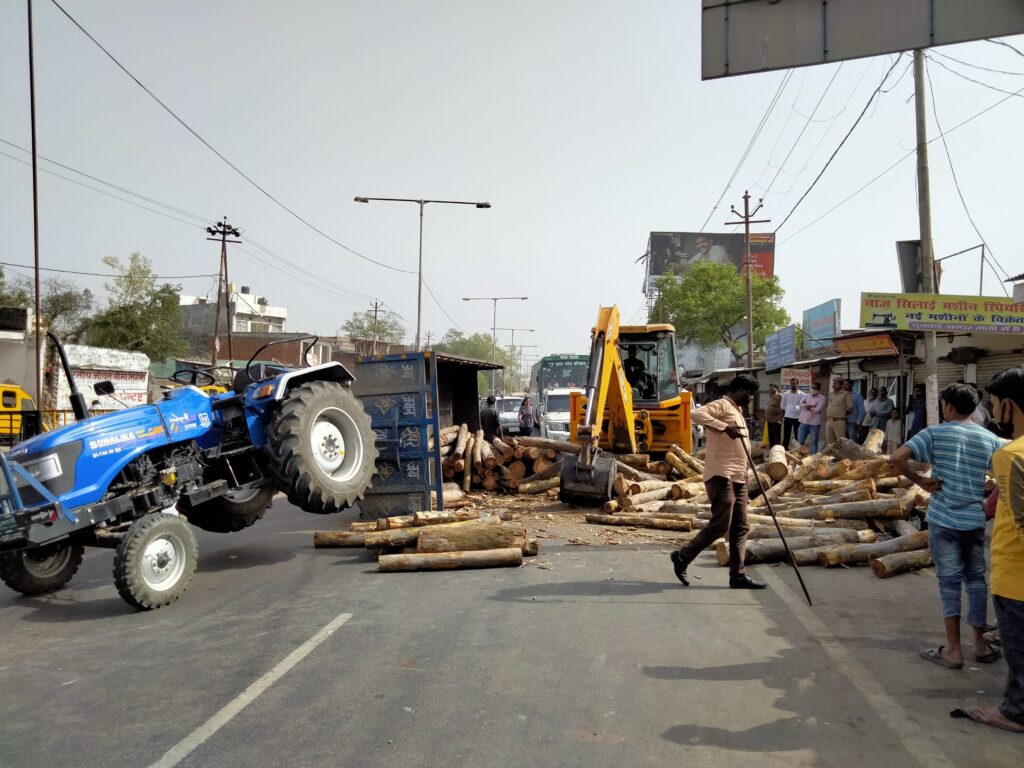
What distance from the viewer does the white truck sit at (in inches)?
919

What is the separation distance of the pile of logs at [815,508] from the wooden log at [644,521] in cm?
1

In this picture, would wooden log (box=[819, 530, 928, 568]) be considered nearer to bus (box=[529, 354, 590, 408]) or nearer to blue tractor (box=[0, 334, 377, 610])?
blue tractor (box=[0, 334, 377, 610])

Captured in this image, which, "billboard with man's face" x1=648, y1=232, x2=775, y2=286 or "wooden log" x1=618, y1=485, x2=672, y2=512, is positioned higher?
"billboard with man's face" x1=648, y1=232, x2=775, y2=286

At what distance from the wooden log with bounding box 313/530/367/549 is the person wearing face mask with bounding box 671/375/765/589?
351cm

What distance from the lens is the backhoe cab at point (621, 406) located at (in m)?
10.6

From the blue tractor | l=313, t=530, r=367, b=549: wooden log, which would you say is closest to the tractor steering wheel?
the blue tractor

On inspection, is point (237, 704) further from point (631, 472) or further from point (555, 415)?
point (555, 415)

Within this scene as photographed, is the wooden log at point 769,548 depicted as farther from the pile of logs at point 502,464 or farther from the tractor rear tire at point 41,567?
the tractor rear tire at point 41,567

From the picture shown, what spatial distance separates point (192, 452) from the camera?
7168 millimetres

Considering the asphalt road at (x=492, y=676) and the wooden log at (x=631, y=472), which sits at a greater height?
the wooden log at (x=631, y=472)

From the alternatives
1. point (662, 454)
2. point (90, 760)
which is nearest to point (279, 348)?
point (662, 454)

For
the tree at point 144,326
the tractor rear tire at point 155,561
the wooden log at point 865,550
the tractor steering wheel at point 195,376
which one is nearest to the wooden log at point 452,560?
the tractor rear tire at point 155,561

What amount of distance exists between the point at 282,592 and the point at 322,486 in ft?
3.68

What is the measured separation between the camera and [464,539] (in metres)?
7.54
